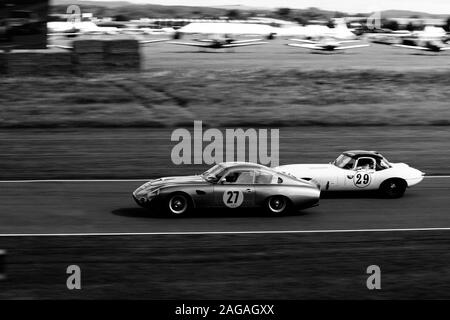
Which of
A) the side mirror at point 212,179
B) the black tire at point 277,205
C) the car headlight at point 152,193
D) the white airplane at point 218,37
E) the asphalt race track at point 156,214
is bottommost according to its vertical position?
the asphalt race track at point 156,214

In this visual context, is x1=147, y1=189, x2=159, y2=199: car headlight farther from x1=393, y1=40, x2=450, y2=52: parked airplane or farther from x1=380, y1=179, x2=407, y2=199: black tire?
x1=393, y1=40, x2=450, y2=52: parked airplane

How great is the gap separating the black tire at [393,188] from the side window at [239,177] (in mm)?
3727

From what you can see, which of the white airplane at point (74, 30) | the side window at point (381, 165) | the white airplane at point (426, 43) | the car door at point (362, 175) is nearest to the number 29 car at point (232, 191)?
the car door at point (362, 175)

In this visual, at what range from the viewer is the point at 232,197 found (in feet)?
49.4

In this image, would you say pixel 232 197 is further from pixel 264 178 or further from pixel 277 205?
pixel 277 205

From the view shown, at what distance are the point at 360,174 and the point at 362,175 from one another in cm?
5

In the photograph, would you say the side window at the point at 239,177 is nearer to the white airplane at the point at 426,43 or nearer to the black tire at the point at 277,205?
the black tire at the point at 277,205

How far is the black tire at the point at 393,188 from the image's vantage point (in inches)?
687

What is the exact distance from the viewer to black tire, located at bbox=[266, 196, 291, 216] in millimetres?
15289

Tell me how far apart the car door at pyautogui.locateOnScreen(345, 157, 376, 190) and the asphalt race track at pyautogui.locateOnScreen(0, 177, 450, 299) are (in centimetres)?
32

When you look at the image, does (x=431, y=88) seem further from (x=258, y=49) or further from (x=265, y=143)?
(x=258, y=49)

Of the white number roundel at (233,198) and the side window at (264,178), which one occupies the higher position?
the side window at (264,178)

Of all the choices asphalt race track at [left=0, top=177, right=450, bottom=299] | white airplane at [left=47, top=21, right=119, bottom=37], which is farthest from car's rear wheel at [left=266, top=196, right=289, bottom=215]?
white airplane at [left=47, top=21, right=119, bottom=37]

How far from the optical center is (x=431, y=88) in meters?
37.9
